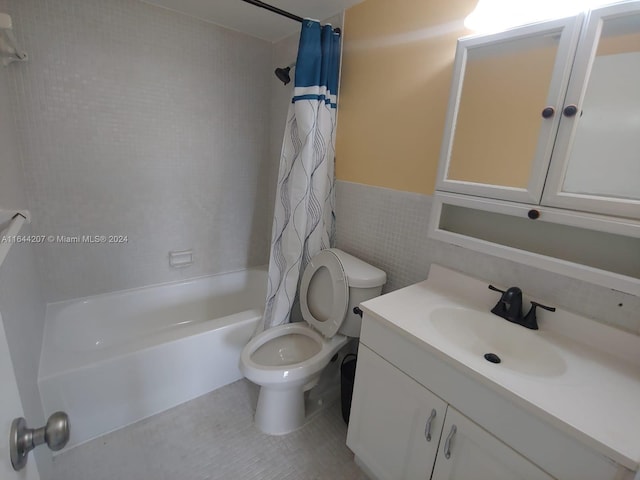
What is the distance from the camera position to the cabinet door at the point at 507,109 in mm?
965

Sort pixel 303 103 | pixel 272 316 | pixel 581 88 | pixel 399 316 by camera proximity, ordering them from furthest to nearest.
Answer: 1. pixel 272 316
2. pixel 303 103
3. pixel 399 316
4. pixel 581 88

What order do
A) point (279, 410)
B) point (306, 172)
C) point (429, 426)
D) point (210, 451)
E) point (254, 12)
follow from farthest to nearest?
point (254, 12)
point (306, 172)
point (279, 410)
point (210, 451)
point (429, 426)

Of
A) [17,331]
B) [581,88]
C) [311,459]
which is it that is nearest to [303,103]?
[581,88]

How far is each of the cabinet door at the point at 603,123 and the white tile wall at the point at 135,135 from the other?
1.97 meters

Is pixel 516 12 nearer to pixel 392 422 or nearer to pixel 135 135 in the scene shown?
pixel 392 422

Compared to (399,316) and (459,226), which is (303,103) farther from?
(399,316)

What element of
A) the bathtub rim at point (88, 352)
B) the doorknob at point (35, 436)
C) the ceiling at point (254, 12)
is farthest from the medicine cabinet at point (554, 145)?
the bathtub rim at point (88, 352)

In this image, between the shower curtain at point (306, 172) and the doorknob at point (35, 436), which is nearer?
the doorknob at point (35, 436)

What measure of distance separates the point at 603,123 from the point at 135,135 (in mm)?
2250

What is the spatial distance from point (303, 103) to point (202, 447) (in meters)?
1.83

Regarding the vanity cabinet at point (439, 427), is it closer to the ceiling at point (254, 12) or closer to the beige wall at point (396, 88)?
the beige wall at point (396, 88)

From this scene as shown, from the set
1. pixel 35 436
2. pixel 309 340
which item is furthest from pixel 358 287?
pixel 35 436

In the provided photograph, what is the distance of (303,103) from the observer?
1641mm

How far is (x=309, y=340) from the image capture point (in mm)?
1740
